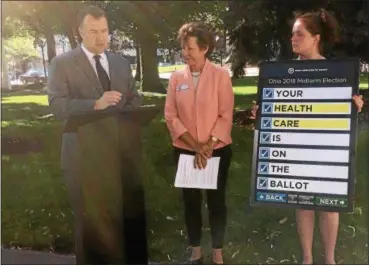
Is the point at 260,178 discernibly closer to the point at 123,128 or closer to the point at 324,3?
the point at 123,128

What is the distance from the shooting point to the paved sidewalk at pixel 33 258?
11.4 feet

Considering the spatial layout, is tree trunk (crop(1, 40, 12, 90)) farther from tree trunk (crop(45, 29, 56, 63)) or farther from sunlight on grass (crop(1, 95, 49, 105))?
tree trunk (crop(45, 29, 56, 63))

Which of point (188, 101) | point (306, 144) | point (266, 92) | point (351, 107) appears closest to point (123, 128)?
point (188, 101)

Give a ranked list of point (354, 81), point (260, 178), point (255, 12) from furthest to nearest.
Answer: point (255, 12)
point (260, 178)
point (354, 81)

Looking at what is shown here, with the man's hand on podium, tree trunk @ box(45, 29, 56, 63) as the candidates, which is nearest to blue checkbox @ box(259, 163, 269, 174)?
the man's hand on podium

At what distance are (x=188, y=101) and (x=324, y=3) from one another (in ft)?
4.31

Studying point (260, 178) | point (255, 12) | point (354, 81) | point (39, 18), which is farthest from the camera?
point (255, 12)

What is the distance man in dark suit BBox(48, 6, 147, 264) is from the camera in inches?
115

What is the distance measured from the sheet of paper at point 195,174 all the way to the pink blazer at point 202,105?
8 centimetres

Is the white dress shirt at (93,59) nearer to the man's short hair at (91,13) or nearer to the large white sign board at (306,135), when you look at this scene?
the man's short hair at (91,13)

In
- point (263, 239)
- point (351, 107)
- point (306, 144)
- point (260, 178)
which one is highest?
point (351, 107)

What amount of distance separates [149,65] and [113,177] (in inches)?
33.6

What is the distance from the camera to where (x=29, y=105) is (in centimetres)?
394

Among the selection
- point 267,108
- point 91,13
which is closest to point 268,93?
point 267,108
